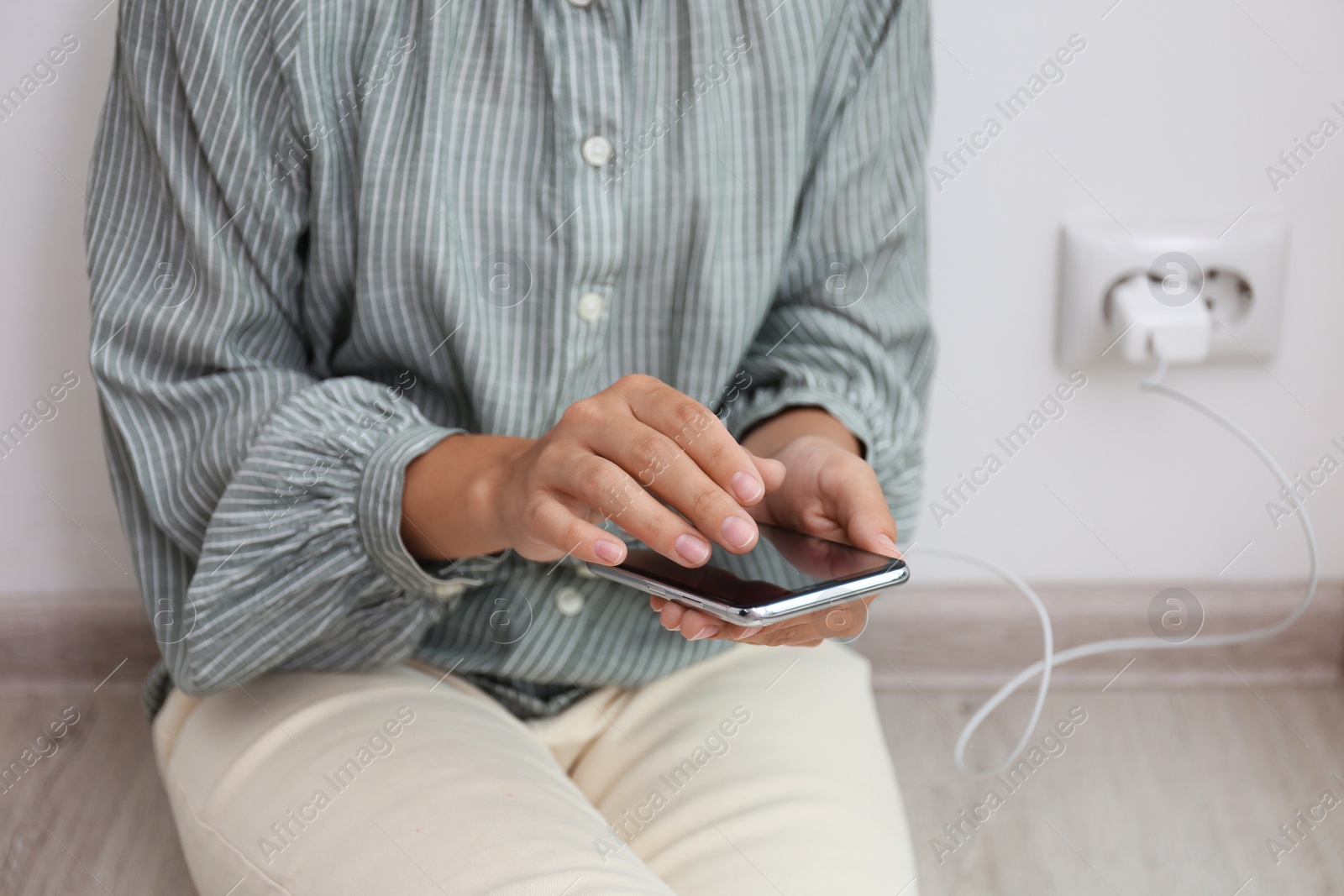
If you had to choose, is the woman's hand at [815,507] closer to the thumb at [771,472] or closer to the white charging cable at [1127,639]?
the thumb at [771,472]

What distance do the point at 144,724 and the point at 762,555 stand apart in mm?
A: 691

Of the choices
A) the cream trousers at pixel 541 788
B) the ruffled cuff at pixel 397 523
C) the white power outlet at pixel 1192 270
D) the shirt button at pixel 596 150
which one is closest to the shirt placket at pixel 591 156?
the shirt button at pixel 596 150

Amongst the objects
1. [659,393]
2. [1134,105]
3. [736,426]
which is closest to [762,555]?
[659,393]

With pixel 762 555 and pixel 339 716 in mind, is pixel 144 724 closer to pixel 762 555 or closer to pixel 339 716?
pixel 339 716

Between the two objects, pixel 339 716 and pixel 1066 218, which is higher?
pixel 1066 218

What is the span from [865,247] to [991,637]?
0.43 meters

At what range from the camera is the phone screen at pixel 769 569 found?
438 millimetres

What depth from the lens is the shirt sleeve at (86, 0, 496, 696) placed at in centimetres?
54

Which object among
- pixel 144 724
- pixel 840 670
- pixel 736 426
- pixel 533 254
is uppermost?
pixel 533 254

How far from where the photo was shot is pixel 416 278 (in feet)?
1.95

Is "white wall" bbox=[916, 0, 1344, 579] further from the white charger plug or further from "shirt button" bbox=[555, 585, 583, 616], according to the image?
"shirt button" bbox=[555, 585, 583, 616]

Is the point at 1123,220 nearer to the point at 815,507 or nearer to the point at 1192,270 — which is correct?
the point at 1192,270

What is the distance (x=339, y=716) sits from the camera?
57 cm

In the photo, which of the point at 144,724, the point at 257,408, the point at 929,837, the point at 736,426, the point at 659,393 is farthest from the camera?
the point at 144,724
